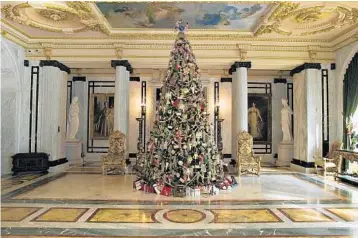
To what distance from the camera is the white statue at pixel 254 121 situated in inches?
474

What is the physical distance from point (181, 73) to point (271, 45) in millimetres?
4276

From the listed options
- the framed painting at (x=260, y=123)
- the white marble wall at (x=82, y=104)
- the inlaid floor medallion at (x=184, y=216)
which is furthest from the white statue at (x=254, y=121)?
the inlaid floor medallion at (x=184, y=216)

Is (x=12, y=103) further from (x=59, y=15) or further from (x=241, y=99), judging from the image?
(x=241, y=99)

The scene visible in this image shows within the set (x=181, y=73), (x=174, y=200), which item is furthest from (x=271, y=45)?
(x=174, y=200)

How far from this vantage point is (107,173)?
8.55m

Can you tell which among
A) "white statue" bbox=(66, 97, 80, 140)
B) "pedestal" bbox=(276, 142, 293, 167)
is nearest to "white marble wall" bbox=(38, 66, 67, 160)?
"white statue" bbox=(66, 97, 80, 140)

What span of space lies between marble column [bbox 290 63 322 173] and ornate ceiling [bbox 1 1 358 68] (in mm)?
565

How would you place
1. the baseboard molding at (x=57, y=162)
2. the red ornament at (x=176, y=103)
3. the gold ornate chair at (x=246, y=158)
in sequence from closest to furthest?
1. the red ornament at (x=176, y=103)
2. the gold ornate chair at (x=246, y=158)
3. the baseboard molding at (x=57, y=162)

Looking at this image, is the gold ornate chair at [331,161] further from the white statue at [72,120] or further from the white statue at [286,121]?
the white statue at [72,120]

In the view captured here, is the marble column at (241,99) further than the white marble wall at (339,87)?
Yes

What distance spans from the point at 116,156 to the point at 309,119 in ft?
20.8

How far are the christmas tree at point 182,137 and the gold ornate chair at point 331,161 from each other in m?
3.68

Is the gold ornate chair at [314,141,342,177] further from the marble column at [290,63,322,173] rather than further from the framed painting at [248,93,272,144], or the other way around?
the framed painting at [248,93,272,144]

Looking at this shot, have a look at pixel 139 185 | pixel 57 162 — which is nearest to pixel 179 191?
pixel 139 185
